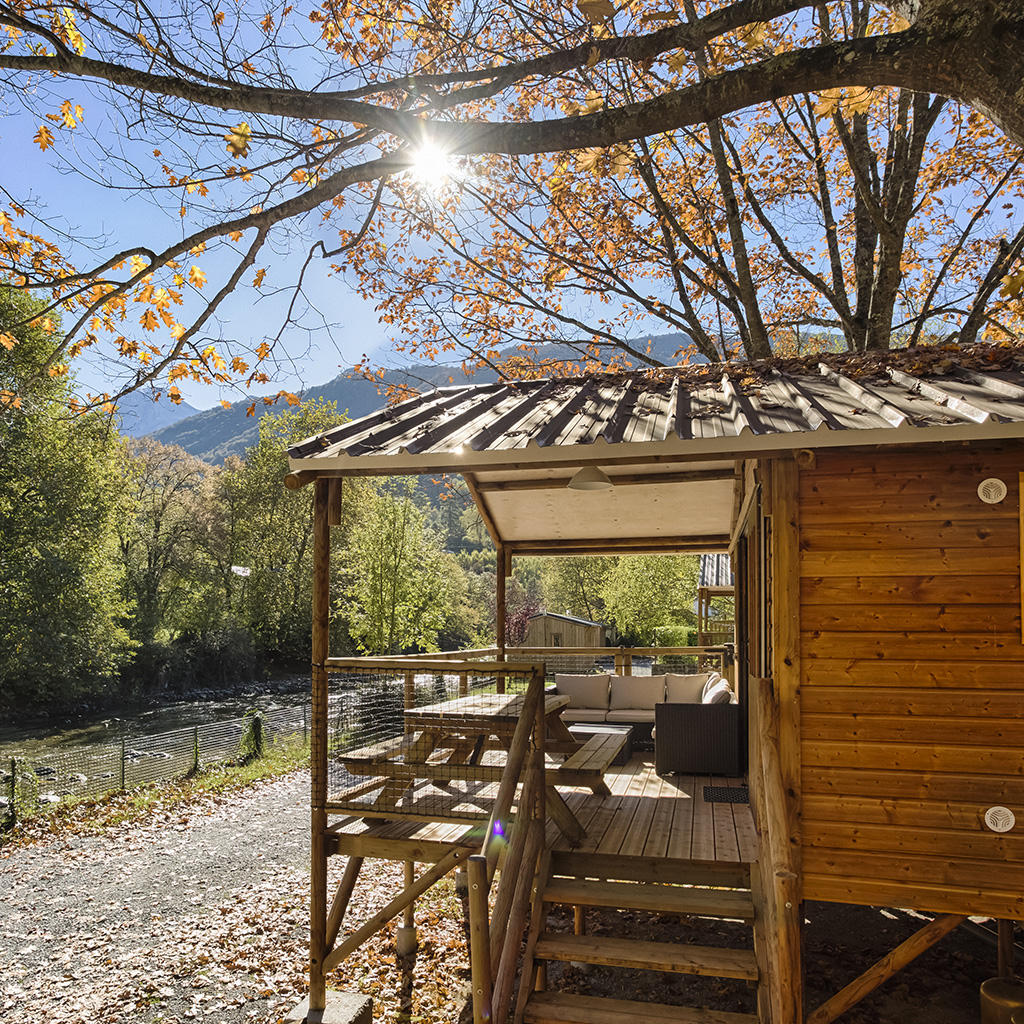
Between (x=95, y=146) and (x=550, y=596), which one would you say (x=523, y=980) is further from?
(x=550, y=596)

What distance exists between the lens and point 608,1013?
427cm

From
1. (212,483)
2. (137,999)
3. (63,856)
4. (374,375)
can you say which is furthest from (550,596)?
(137,999)

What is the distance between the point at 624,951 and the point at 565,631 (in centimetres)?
2514

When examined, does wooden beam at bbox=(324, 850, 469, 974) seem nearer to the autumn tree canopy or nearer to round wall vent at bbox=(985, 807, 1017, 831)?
round wall vent at bbox=(985, 807, 1017, 831)

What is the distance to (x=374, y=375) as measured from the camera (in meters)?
12.5

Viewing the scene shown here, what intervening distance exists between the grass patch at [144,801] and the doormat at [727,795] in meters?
8.93

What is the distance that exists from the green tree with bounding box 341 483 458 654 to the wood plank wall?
61.1 ft

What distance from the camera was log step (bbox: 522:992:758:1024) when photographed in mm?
4133

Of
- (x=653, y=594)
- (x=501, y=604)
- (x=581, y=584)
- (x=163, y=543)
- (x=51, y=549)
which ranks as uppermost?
(x=163, y=543)

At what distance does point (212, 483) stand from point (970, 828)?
35034 mm

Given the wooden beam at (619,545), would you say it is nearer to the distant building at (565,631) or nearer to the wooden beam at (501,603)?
the wooden beam at (501,603)

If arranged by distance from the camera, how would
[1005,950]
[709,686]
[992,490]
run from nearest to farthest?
1. [992,490]
2. [1005,950]
3. [709,686]

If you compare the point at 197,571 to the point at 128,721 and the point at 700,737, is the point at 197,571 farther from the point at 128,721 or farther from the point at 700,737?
the point at 700,737

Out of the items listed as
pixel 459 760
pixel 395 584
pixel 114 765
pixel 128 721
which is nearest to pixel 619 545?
pixel 459 760
